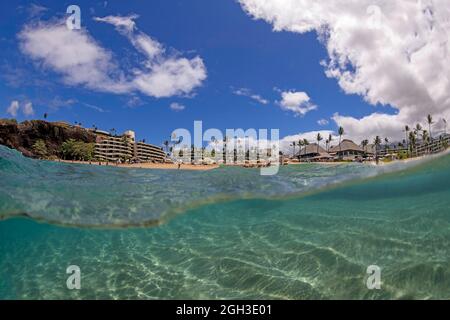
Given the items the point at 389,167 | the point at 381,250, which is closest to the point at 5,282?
the point at 381,250

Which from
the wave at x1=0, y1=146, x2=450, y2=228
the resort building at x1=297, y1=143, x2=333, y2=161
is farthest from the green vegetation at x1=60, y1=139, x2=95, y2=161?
the wave at x1=0, y1=146, x2=450, y2=228

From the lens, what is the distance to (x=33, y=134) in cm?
8131

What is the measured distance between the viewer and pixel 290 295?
734cm

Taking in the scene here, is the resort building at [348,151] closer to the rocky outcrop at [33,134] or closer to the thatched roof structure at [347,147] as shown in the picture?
the thatched roof structure at [347,147]

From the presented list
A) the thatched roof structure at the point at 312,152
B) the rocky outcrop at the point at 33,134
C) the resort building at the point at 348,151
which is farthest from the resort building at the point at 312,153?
the rocky outcrop at the point at 33,134

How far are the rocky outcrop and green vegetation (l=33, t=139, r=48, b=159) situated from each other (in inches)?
48.3

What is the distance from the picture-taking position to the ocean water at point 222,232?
8000mm

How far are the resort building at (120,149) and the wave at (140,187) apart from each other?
247 ft

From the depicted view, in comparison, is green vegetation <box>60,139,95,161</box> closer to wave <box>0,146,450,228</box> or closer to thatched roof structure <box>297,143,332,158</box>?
thatched roof structure <box>297,143,332,158</box>

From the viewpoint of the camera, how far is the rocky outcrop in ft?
242

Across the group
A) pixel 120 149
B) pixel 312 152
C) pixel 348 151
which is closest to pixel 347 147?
pixel 348 151

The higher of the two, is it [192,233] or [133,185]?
[133,185]

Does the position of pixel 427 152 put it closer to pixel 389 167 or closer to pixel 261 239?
pixel 389 167
